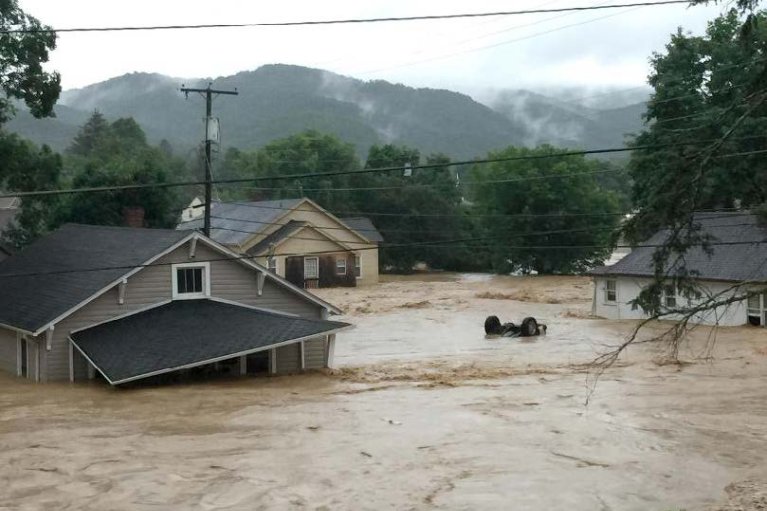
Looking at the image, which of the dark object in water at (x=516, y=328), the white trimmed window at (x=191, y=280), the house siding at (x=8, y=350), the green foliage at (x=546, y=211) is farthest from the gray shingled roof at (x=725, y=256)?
the green foliage at (x=546, y=211)

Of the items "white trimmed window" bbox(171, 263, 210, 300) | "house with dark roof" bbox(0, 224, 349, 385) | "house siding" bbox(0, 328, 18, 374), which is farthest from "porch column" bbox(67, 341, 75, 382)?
"white trimmed window" bbox(171, 263, 210, 300)

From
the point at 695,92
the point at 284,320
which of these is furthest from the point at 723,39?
the point at 284,320

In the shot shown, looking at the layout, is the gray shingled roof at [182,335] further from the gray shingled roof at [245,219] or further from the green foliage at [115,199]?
the gray shingled roof at [245,219]

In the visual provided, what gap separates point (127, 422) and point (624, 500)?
38.5ft

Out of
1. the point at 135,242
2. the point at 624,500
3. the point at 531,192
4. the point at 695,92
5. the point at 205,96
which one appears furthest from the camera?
the point at 531,192

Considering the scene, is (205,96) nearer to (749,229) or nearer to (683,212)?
(749,229)

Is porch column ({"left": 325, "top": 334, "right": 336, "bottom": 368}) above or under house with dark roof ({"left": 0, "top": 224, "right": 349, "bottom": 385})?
under

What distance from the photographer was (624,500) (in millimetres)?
15414

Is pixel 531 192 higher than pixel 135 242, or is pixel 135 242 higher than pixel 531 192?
pixel 531 192

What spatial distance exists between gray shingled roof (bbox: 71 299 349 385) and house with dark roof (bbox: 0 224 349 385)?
0.09 ft

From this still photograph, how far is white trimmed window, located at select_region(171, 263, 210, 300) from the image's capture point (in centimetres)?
2753

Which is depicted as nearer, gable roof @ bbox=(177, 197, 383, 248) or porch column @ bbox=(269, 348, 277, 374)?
porch column @ bbox=(269, 348, 277, 374)

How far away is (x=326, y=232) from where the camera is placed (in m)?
65.2

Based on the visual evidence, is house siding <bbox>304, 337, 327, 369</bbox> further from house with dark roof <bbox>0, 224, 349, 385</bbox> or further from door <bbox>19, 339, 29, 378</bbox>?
door <bbox>19, 339, 29, 378</bbox>
